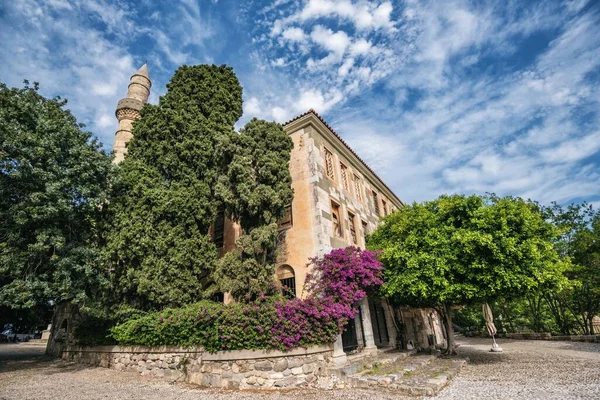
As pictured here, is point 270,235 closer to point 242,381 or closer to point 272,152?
point 272,152

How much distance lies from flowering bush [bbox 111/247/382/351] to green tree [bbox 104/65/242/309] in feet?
3.53

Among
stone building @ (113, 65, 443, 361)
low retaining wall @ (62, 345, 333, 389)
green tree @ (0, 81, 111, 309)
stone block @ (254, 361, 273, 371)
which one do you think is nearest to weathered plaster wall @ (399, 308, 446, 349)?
stone building @ (113, 65, 443, 361)

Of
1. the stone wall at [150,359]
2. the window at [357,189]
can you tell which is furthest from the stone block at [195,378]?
the window at [357,189]

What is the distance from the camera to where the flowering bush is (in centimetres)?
759

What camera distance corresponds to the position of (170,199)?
1040 centimetres

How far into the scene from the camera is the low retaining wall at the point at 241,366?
734 cm

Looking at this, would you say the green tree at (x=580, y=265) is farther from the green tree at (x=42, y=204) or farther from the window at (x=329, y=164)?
the green tree at (x=42, y=204)

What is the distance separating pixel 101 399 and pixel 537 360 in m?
13.8

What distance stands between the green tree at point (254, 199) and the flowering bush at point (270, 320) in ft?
2.87

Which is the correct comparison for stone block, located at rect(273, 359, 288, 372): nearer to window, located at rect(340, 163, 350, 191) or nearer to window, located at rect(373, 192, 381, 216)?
window, located at rect(340, 163, 350, 191)

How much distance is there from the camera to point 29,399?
6473 millimetres

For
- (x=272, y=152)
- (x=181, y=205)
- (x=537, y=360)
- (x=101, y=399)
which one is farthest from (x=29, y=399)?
(x=537, y=360)

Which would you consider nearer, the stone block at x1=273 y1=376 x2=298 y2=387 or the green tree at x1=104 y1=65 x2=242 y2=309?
the stone block at x1=273 y1=376 x2=298 y2=387

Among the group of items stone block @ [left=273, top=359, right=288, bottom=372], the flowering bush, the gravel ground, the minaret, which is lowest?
the gravel ground
